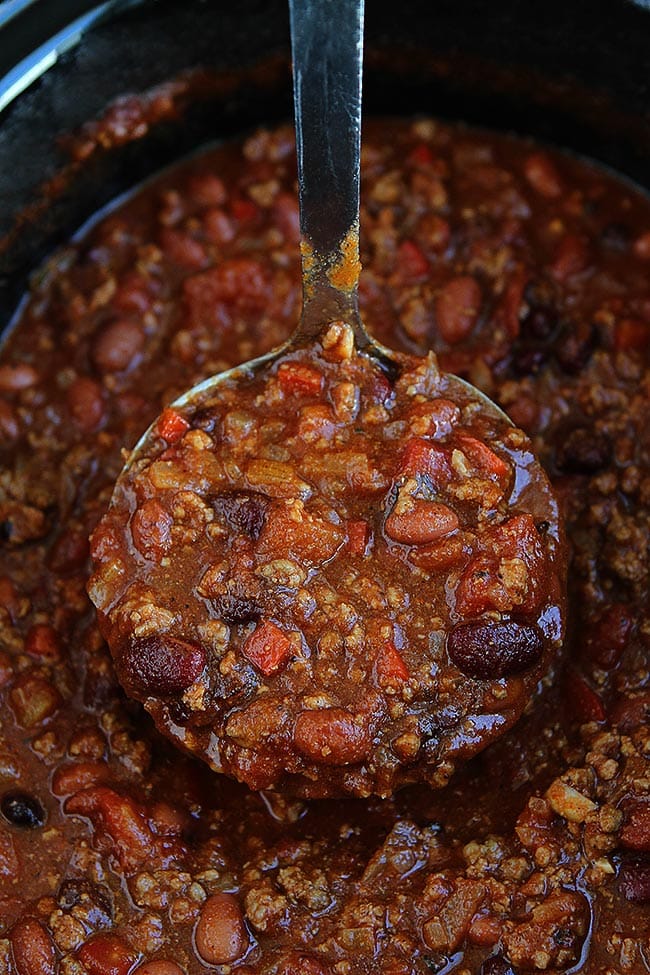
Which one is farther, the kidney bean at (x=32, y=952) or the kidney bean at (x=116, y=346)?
the kidney bean at (x=116, y=346)

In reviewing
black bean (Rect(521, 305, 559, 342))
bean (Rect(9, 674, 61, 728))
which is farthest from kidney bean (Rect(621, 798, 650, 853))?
bean (Rect(9, 674, 61, 728))

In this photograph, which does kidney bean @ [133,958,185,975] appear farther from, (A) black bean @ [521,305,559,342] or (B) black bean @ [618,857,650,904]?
(A) black bean @ [521,305,559,342]

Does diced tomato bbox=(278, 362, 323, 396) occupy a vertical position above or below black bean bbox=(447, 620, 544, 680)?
above

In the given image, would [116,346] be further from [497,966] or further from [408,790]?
[497,966]

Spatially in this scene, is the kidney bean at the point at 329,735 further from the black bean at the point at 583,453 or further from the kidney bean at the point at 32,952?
the black bean at the point at 583,453

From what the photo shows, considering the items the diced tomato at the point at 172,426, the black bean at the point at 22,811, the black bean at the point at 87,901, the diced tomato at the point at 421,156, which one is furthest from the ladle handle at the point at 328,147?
the black bean at the point at 87,901
